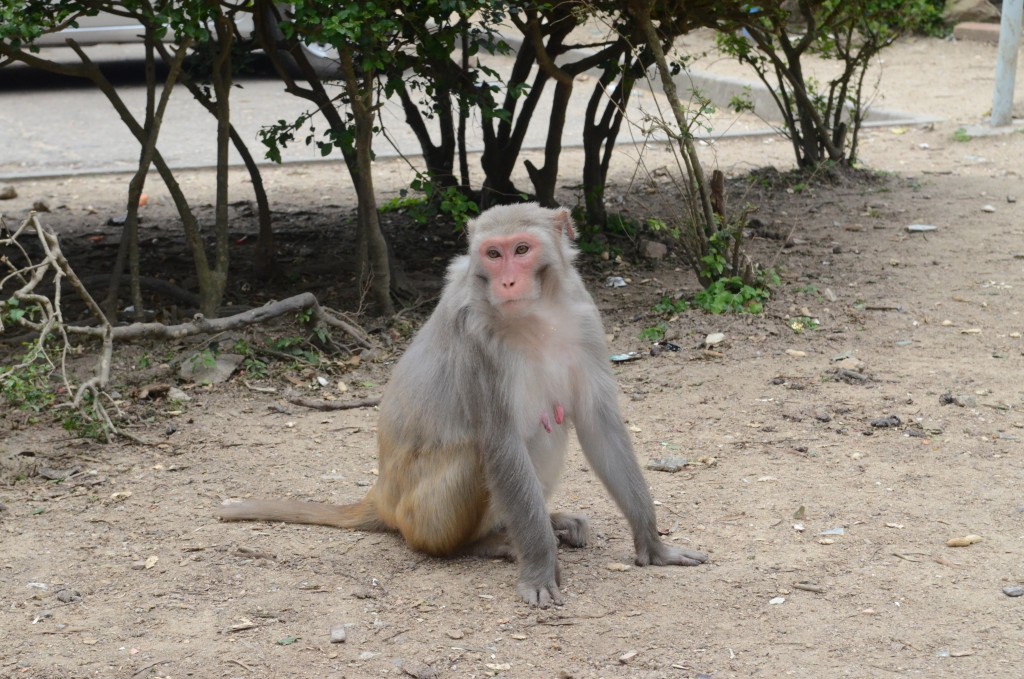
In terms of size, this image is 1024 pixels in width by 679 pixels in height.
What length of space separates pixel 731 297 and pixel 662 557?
2.63 meters

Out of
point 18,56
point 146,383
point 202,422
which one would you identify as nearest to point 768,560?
point 202,422

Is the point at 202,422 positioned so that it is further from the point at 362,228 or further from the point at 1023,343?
the point at 1023,343

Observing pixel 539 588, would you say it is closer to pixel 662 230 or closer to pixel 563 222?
pixel 563 222

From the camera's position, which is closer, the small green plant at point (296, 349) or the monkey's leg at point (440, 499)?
the monkey's leg at point (440, 499)

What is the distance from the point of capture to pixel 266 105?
44.6 ft

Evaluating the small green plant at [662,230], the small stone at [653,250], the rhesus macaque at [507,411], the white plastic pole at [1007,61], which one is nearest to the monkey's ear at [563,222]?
the rhesus macaque at [507,411]

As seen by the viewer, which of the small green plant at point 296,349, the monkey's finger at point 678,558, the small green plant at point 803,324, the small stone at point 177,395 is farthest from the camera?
the small green plant at point 803,324

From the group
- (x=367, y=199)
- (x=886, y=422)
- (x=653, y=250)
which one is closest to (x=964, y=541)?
(x=886, y=422)

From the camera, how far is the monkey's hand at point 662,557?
3.97 m

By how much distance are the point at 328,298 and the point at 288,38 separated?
1.61 metres

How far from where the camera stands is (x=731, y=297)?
634 cm

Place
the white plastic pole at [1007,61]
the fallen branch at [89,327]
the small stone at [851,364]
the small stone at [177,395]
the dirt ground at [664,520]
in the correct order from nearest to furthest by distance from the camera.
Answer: the dirt ground at [664,520] < the fallen branch at [89,327] < the small stone at [177,395] < the small stone at [851,364] < the white plastic pole at [1007,61]

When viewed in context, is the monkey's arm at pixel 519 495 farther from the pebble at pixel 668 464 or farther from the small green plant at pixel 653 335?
the small green plant at pixel 653 335

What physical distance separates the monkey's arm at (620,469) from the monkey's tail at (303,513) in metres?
0.86
